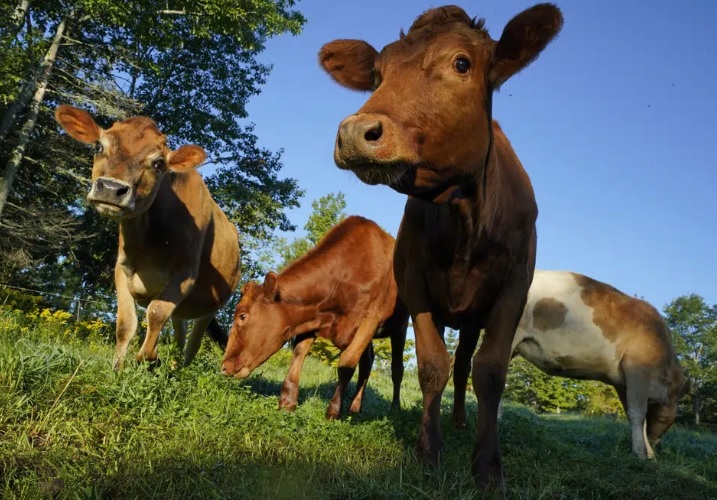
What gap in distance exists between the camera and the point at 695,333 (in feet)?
221

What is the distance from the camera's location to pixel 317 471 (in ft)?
12.0

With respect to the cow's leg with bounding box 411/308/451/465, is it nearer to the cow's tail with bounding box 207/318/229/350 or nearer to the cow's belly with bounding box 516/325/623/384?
the cow's belly with bounding box 516/325/623/384

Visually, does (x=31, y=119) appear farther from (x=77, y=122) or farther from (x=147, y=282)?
(x=147, y=282)

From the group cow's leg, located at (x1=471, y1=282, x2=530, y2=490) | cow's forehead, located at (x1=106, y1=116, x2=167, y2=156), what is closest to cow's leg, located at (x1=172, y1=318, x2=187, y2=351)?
cow's forehead, located at (x1=106, y1=116, x2=167, y2=156)

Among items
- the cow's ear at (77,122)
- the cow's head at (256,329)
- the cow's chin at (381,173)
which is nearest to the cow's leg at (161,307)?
A: the cow's head at (256,329)

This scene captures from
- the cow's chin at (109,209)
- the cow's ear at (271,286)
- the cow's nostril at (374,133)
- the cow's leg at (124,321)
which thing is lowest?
the cow's leg at (124,321)

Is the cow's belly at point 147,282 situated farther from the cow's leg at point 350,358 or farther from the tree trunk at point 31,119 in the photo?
the tree trunk at point 31,119

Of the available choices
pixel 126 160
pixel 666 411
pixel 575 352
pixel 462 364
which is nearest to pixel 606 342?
pixel 575 352

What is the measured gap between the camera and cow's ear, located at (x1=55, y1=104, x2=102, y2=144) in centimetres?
607

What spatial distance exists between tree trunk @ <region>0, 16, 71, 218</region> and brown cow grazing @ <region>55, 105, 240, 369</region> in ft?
41.8

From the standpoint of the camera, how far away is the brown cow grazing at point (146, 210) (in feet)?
18.6

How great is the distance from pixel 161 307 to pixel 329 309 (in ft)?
7.22

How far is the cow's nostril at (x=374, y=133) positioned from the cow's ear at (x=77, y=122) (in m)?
4.11

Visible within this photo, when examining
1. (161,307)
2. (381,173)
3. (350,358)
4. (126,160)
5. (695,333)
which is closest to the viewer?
(381,173)
